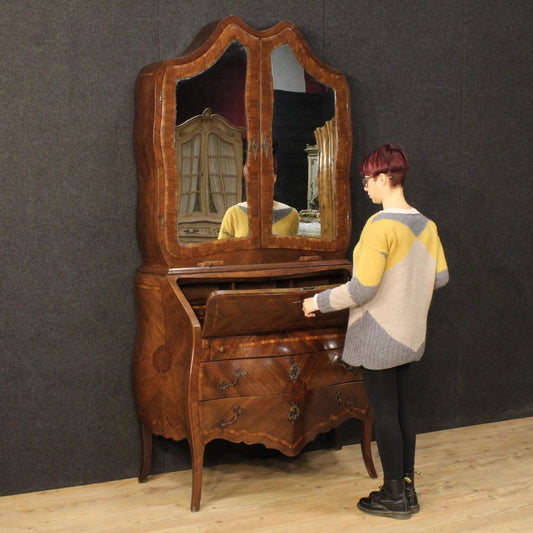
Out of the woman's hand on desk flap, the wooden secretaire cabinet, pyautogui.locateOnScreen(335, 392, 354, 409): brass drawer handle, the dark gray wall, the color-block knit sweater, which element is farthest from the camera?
pyautogui.locateOnScreen(335, 392, 354, 409): brass drawer handle

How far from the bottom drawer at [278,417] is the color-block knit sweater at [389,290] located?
34 centimetres

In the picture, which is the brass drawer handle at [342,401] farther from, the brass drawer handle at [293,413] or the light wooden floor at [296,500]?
the light wooden floor at [296,500]

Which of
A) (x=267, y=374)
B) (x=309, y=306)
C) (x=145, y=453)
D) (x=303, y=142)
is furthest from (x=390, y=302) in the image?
(x=145, y=453)

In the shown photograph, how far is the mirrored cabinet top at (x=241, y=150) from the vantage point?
10.5 ft

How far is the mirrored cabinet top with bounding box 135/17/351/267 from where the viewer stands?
10.5 feet

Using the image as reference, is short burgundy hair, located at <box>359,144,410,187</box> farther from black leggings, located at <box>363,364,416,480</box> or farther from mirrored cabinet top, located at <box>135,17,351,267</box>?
black leggings, located at <box>363,364,416,480</box>

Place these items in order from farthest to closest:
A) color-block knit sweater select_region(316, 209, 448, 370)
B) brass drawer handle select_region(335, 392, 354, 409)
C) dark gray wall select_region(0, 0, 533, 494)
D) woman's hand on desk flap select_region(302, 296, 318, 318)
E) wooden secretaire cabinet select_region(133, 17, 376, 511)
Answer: brass drawer handle select_region(335, 392, 354, 409)
dark gray wall select_region(0, 0, 533, 494)
wooden secretaire cabinet select_region(133, 17, 376, 511)
woman's hand on desk flap select_region(302, 296, 318, 318)
color-block knit sweater select_region(316, 209, 448, 370)

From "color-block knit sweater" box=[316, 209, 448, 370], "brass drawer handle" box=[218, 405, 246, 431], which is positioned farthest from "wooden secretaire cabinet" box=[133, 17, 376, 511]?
"color-block knit sweater" box=[316, 209, 448, 370]

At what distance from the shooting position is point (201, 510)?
3.17 m

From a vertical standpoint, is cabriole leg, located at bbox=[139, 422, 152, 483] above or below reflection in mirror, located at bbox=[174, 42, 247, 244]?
below

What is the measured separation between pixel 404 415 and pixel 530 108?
213 centimetres

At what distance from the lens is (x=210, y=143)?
10.7ft

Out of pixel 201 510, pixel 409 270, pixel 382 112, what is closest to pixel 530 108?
pixel 382 112

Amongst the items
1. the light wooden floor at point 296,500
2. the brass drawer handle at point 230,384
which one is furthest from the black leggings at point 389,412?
the brass drawer handle at point 230,384
